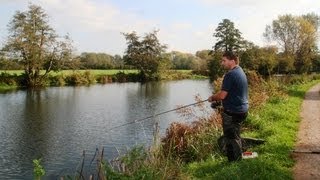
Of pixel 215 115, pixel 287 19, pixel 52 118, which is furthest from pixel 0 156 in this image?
pixel 287 19

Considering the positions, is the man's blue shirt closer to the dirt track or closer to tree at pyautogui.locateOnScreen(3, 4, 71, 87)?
the dirt track

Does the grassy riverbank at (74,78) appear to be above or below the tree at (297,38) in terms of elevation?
below

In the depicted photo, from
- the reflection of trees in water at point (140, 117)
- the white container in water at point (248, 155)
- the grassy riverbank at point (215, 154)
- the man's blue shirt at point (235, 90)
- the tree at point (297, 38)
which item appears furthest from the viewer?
the tree at point (297, 38)

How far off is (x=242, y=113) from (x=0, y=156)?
400 inches

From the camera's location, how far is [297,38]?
6619 cm

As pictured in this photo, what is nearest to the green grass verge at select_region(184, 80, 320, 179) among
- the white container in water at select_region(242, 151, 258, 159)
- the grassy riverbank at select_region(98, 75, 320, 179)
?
the grassy riverbank at select_region(98, 75, 320, 179)

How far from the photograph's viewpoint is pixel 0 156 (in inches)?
609

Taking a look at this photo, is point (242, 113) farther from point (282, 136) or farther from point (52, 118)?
point (52, 118)

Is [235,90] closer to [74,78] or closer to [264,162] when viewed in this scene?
[264,162]

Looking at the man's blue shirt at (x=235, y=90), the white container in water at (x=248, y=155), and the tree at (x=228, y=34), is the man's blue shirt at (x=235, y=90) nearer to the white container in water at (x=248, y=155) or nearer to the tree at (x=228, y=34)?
the white container in water at (x=248, y=155)

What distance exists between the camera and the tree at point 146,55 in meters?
72.7

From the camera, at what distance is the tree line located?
51.1 metres

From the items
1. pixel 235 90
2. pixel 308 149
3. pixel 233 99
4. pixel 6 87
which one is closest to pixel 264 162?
pixel 233 99

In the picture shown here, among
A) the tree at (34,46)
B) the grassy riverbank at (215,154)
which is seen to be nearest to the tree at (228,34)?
the tree at (34,46)
